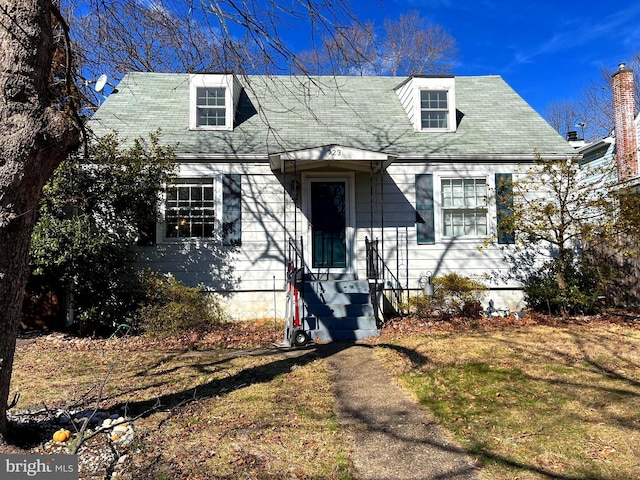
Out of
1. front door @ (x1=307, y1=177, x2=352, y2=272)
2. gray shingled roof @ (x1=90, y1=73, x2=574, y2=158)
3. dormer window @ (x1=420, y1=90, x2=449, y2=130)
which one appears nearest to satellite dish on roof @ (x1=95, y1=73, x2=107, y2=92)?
gray shingled roof @ (x1=90, y1=73, x2=574, y2=158)

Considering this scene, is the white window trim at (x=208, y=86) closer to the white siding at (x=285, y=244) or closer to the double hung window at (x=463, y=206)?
the white siding at (x=285, y=244)

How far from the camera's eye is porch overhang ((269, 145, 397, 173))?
27.7 ft

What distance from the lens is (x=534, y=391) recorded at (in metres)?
4.88

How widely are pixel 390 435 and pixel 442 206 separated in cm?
691

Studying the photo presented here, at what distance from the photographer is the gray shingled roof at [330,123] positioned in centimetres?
998

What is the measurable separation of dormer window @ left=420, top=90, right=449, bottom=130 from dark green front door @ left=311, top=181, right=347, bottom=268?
9.10ft

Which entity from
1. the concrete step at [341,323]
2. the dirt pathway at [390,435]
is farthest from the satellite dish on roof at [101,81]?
the dirt pathway at [390,435]

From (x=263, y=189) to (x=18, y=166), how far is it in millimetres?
6827

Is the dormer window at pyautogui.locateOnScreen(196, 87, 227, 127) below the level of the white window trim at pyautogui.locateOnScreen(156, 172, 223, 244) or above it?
above

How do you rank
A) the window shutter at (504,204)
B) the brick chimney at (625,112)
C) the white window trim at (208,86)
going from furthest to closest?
the brick chimney at (625,112)
the white window trim at (208,86)
the window shutter at (504,204)

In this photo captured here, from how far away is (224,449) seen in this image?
3557mm

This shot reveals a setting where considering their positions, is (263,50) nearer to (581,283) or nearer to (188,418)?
(188,418)

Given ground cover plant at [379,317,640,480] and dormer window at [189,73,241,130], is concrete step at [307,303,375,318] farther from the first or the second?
dormer window at [189,73,241,130]

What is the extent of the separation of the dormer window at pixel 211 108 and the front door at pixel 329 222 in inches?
108
